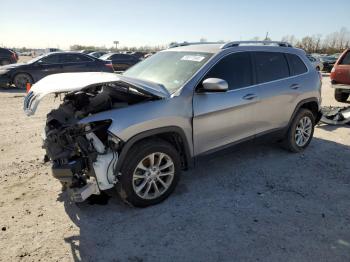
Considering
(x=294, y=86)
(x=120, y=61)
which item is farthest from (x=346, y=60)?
(x=120, y=61)

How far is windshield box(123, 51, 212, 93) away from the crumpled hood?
0.30 metres

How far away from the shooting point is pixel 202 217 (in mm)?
3453

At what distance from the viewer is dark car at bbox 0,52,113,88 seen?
41.5ft

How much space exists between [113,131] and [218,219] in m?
1.50

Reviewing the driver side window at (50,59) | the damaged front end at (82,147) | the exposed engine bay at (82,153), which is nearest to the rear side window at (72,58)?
the driver side window at (50,59)

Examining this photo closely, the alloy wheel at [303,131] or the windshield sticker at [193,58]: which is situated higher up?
the windshield sticker at [193,58]

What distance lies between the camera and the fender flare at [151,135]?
3.23 metres

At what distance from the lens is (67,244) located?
3.00 metres

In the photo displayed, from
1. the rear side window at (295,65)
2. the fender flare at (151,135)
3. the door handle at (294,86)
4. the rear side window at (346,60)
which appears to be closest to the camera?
the fender flare at (151,135)

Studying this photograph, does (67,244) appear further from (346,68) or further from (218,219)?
(346,68)

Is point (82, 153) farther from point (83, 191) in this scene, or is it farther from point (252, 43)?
point (252, 43)

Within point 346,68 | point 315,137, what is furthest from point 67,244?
point 346,68

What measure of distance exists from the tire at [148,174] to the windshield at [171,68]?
2.45 ft

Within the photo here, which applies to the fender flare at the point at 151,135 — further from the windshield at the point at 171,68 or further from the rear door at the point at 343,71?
the rear door at the point at 343,71
